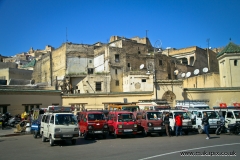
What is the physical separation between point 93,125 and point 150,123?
172 inches

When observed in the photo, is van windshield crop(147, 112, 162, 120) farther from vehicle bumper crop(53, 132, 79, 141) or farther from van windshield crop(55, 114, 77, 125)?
vehicle bumper crop(53, 132, 79, 141)

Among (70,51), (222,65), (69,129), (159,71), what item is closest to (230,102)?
(222,65)

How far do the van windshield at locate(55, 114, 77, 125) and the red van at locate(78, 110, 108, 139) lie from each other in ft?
6.82

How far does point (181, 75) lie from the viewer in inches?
1991

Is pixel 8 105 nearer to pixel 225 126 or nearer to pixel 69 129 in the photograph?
pixel 69 129

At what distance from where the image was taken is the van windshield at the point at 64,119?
48.6 feet

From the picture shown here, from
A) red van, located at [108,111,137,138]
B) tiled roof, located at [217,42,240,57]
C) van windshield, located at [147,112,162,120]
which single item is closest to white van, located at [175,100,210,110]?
van windshield, located at [147,112,162,120]

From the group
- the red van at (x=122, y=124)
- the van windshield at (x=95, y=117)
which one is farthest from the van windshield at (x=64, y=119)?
the red van at (x=122, y=124)

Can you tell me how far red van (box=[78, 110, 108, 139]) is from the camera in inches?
677

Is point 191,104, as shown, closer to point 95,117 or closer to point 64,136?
point 95,117

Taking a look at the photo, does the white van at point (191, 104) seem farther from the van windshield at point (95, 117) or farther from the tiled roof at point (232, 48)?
the van windshield at point (95, 117)

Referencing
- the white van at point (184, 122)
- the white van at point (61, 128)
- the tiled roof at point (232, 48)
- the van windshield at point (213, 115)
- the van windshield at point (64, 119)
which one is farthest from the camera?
the tiled roof at point (232, 48)

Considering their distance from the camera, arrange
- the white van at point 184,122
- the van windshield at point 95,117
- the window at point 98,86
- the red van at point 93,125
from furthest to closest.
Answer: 1. the window at point 98,86
2. the white van at point 184,122
3. the van windshield at point 95,117
4. the red van at point 93,125

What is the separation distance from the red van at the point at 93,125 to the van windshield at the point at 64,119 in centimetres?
208
